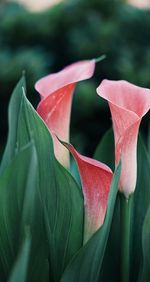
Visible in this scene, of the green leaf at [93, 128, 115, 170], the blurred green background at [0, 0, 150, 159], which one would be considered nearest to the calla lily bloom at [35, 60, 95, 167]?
the green leaf at [93, 128, 115, 170]

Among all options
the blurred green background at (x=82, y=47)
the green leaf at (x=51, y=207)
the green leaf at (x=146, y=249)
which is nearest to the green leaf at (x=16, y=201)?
the green leaf at (x=51, y=207)

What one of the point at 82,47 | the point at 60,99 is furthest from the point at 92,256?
the point at 82,47

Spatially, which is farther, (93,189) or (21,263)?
(93,189)

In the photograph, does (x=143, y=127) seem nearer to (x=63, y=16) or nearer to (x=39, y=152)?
(x=63, y=16)

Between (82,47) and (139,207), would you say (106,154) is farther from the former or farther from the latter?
(82,47)

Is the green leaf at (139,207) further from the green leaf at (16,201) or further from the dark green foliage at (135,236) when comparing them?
the green leaf at (16,201)
